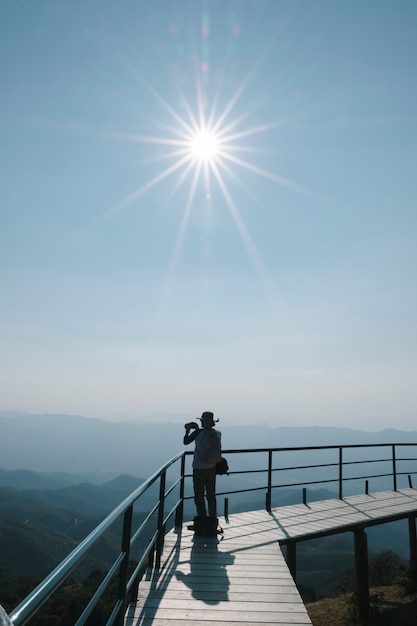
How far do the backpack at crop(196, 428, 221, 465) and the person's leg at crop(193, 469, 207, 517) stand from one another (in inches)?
10.7

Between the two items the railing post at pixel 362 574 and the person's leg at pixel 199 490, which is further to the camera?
the railing post at pixel 362 574

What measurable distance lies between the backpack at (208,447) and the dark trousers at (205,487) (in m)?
0.21

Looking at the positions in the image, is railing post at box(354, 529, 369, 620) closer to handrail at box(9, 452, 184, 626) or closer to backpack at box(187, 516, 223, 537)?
backpack at box(187, 516, 223, 537)

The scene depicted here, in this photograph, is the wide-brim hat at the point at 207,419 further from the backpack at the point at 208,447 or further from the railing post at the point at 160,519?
the railing post at the point at 160,519

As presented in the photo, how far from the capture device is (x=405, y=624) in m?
8.37

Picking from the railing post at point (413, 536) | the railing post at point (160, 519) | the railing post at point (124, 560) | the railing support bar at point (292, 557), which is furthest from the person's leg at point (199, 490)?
the railing post at point (413, 536)

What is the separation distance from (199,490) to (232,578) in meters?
2.21

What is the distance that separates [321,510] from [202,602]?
6.51 meters

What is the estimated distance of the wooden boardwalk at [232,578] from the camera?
4.25 meters

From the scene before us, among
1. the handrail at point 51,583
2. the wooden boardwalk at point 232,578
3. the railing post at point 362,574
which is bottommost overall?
the railing post at point 362,574

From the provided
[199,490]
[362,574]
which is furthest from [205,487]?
[362,574]

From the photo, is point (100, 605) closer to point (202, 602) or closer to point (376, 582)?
point (376, 582)

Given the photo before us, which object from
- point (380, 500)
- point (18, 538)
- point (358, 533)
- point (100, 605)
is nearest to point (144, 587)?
point (358, 533)

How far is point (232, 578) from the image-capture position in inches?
210
